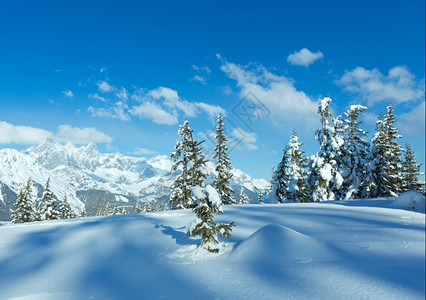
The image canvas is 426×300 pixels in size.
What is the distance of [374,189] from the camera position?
77.1 feet

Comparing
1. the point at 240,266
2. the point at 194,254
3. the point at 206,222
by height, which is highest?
the point at 206,222

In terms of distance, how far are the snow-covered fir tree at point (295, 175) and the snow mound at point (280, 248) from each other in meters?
19.9

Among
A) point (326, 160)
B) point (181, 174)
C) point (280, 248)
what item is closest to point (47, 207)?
point (181, 174)

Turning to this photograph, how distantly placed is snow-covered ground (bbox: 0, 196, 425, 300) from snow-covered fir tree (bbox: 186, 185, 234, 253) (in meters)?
0.36

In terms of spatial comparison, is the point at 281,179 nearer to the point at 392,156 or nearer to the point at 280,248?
the point at 392,156

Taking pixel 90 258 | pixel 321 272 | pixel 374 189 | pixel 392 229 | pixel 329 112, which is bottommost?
pixel 90 258

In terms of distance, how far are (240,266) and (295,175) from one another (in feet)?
72.4

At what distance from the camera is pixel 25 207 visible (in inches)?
1389

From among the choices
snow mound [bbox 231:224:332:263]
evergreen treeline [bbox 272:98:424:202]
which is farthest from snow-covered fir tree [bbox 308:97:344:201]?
snow mound [bbox 231:224:332:263]

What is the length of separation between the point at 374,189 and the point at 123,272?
983 inches

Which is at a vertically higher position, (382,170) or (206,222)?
(382,170)

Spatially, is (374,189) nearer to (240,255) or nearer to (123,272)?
(240,255)

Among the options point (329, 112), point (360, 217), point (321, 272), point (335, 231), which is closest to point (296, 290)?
point (321, 272)

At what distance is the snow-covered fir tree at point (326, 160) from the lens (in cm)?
2228
